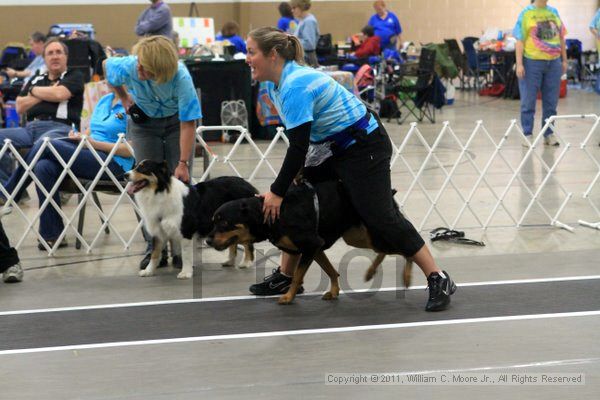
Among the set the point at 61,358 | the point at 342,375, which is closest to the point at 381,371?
the point at 342,375

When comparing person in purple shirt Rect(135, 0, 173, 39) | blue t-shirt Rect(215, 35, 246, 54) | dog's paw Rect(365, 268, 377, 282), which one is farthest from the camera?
blue t-shirt Rect(215, 35, 246, 54)

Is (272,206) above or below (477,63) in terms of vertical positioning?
above

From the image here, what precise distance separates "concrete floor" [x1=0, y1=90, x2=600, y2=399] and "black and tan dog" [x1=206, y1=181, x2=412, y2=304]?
0.38m

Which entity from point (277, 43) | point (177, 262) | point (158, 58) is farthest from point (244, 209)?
point (177, 262)

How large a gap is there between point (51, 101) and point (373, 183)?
117 inches

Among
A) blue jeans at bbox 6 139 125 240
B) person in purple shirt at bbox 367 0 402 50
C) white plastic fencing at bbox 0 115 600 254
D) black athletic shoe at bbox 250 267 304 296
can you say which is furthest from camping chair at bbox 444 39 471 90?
black athletic shoe at bbox 250 267 304 296

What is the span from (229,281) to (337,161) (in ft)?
3.69

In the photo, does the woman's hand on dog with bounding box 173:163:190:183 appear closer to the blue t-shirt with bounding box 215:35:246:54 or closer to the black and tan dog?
the black and tan dog

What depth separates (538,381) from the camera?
10.2ft

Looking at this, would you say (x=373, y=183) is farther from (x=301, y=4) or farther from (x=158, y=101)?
(x=301, y=4)

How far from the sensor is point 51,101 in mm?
5926

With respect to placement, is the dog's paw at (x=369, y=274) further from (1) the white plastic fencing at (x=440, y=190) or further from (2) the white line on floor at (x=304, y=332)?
(1) the white plastic fencing at (x=440, y=190)

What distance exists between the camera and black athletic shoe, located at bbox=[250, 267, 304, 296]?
4324 mm

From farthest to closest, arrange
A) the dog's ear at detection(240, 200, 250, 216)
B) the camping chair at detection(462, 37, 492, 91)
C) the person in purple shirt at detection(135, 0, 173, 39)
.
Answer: the camping chair at detection(462, 37, 492, 91) → the person in purple shirt at detection(135, 0, 173, 39) → the dog's ear at detection(240, 200, 250, 216)
